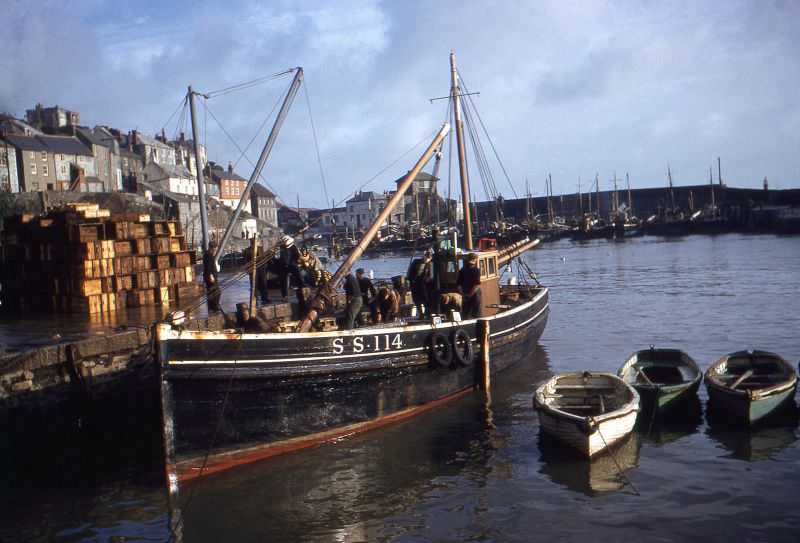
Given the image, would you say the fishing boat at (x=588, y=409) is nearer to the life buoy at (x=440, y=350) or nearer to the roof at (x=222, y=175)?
the life buoy at (x=440, y=350)

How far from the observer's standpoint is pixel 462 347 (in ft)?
52.4

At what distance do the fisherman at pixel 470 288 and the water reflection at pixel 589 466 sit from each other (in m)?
4.60

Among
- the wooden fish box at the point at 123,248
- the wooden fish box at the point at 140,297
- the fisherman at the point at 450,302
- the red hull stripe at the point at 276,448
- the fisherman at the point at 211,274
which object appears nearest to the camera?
the red hull stripe at the point at 276,448

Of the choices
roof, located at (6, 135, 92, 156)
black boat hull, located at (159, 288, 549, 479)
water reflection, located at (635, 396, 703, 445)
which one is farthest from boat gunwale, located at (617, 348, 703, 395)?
roof, located at (6, 135, 92, 156)

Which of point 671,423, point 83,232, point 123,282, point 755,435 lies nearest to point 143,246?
point 123,282

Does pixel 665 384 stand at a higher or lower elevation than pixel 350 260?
lower

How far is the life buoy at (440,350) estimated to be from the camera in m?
14.9

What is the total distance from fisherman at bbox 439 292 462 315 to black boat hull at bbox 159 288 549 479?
112cm

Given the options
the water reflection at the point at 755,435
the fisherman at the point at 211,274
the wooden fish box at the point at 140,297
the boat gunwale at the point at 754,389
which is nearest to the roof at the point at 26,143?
the wooden fish box at the point at 140,297

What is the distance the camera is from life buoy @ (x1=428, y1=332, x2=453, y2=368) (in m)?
14.9

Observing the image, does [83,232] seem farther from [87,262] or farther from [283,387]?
[283,387]

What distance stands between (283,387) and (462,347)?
4.94 metres

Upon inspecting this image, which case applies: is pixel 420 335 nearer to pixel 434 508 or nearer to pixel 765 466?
pixel 434 508

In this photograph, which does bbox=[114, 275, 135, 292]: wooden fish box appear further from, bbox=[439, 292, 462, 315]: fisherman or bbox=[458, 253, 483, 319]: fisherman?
bbox=[458, 253, 483, 319]: fisherman
